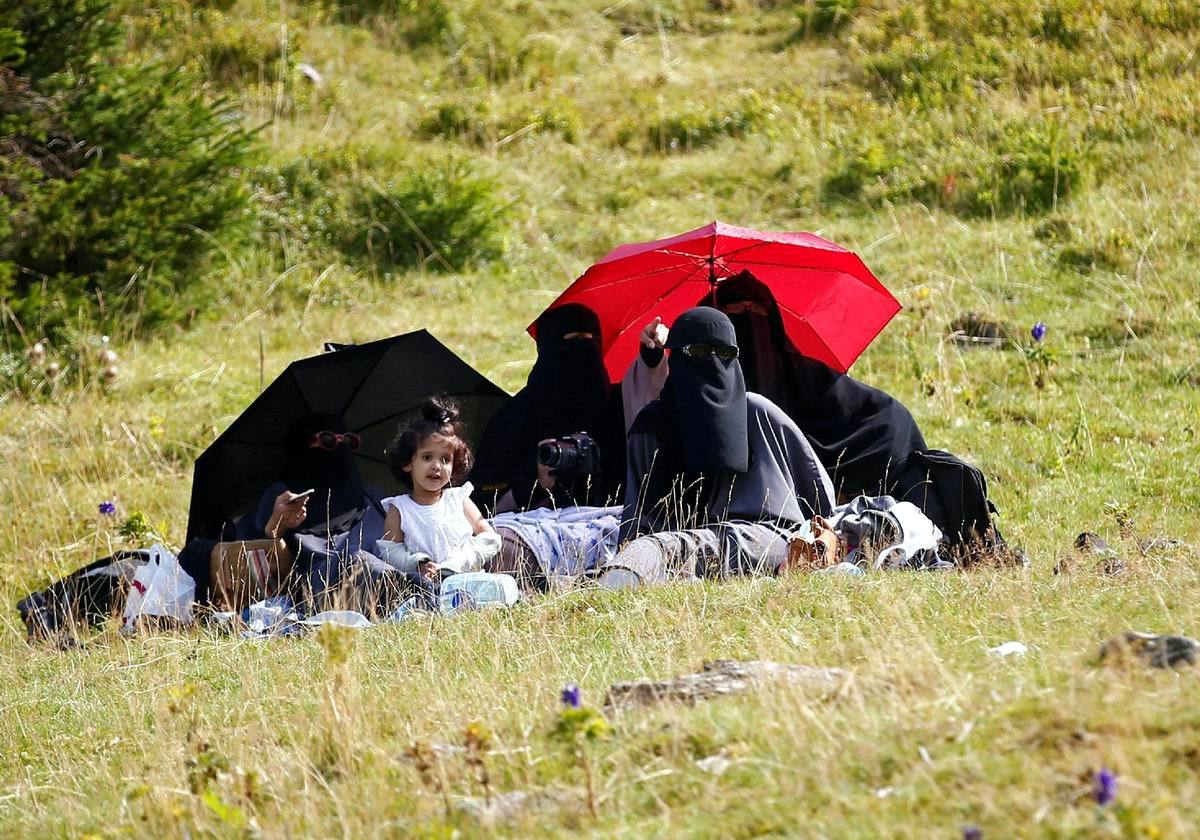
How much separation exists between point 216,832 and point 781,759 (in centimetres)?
145

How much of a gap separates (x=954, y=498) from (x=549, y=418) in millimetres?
2226

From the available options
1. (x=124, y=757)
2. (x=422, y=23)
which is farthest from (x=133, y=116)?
(x=124, y=757)

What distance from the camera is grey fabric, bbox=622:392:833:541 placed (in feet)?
22.1

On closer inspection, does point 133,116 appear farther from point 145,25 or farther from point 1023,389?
point 1023,389

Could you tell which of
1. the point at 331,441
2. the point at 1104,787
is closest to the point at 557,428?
the point at 331,441

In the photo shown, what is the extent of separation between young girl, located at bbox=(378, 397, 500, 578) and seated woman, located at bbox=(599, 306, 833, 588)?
0.76m

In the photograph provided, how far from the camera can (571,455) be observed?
7.48 meters

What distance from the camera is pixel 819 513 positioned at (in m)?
7.03

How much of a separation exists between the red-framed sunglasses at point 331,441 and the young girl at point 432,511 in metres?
0.50

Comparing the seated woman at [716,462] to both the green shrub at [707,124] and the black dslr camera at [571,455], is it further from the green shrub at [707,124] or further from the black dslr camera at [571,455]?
the green shrub at [707,124]

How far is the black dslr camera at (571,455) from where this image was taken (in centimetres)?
743

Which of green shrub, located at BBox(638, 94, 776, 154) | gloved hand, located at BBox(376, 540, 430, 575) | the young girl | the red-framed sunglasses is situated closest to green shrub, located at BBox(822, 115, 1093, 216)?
green shrub, located at BBox(638, 94, 776, 154)

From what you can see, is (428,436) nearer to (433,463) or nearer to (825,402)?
(433,463)

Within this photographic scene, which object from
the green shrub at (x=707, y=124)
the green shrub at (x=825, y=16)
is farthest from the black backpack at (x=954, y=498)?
the green shrub at (x=825, y=16)
